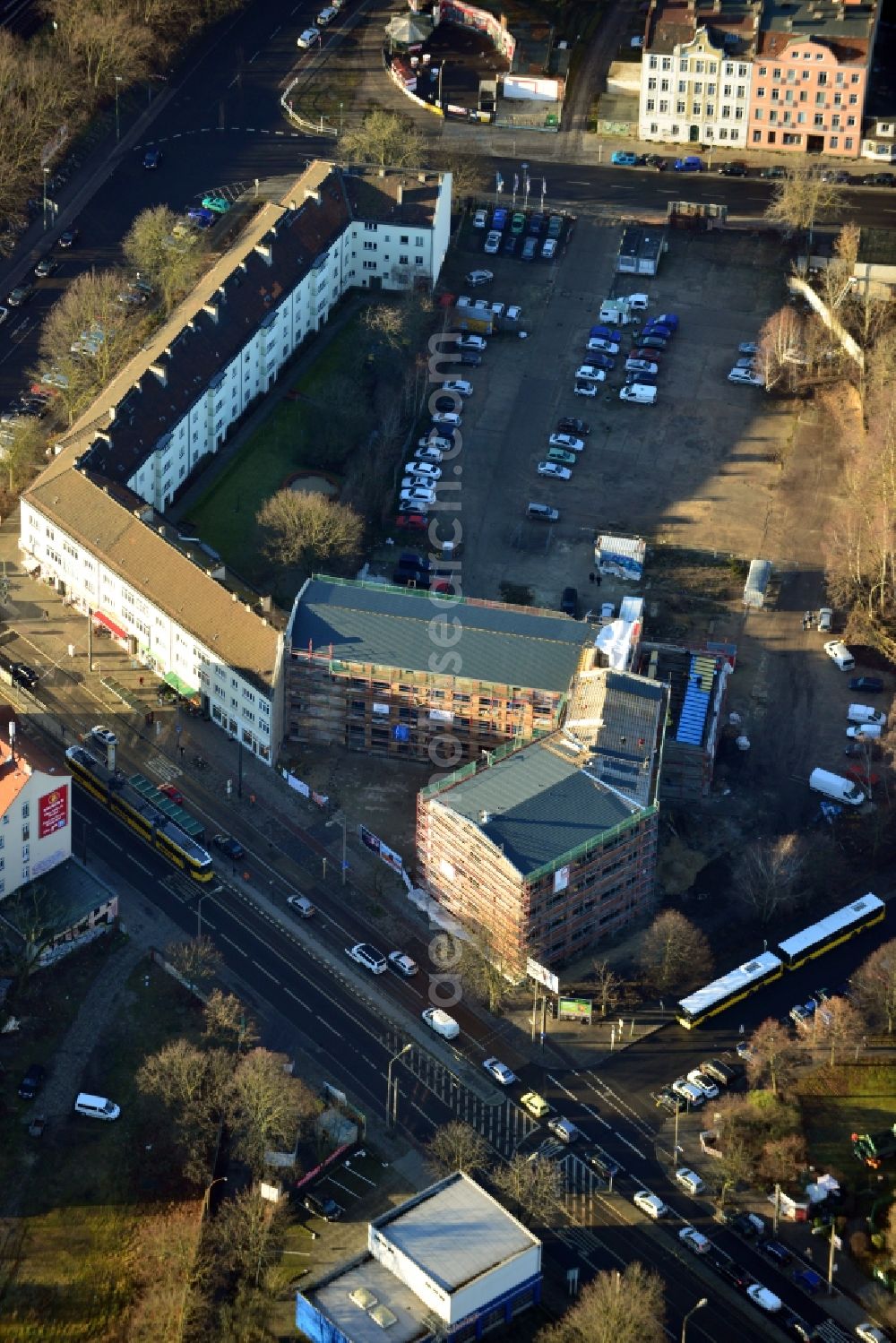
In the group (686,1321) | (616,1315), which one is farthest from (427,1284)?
(686,1321)

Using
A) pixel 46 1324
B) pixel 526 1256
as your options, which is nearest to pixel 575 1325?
pixel 526 1256

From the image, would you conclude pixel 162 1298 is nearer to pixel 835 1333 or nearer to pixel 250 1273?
pixel 250 1273

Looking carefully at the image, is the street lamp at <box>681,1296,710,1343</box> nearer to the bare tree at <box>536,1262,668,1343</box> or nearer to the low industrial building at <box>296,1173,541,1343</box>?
the bare tree at <box>536,1262,668,1343</box>

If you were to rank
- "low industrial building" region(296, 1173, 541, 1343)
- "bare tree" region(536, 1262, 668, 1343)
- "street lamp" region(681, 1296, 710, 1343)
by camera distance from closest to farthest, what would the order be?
1. "bare tree" region(536, 1262, 668, 1343)
2. "low industrial building" region(296, 1173, 541, 1343)
3. "street lamp" region(681, 1296, 710, 1343)

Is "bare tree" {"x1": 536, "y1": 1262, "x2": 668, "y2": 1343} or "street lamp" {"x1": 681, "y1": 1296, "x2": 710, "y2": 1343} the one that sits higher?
"bare tree" {"x1": 536, "y1": 1262, "x2": 668, "y2": 1343}

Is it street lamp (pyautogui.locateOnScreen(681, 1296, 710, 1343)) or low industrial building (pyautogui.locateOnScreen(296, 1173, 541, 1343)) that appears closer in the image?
low industrial building (pyautogui.locateOnScreen(296, 1173, 541, 1343))

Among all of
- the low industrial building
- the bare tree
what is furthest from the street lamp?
the low industrial building

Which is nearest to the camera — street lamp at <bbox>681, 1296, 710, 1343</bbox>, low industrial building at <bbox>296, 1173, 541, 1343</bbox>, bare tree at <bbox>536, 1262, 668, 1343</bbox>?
bare tree at <bbox>536, 1262, 668, 1343</bbox>

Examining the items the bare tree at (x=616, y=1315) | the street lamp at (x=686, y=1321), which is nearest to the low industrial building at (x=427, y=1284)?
the bare tree at (x=616, y=1315)
